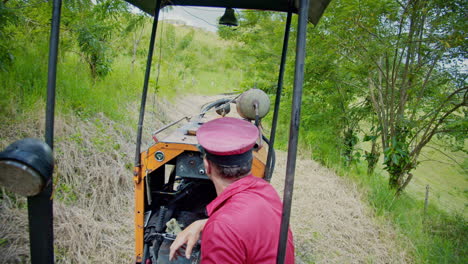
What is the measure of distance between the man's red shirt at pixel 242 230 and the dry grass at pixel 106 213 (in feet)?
6.84

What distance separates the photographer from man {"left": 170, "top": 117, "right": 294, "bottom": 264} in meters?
1.28

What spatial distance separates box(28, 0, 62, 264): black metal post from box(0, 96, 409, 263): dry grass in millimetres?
1748

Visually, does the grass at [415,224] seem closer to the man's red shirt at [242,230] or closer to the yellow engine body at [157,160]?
the yellow engine body at [157,160]

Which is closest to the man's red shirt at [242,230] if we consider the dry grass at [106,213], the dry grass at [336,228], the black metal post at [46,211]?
the black metal post at [46,211]

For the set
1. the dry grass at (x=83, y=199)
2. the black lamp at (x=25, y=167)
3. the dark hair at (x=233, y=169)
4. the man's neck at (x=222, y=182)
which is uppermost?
the black lamp at (x=25, y=167)

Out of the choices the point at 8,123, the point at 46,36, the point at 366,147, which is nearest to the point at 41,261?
the point at 8,123

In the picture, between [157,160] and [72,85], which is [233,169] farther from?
[72,85]

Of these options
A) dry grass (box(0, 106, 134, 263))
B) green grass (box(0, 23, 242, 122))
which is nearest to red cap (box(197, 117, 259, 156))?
green grass (box(0, 23, 242, 122))

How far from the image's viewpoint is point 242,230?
1295 mm

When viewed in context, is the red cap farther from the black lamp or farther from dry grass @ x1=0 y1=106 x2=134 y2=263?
dry grass @ x1=0 y1=106 x2=134 y2=263

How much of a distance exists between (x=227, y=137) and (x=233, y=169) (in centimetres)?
17

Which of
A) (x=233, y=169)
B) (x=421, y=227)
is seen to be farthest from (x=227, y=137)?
(x=421, y=227)

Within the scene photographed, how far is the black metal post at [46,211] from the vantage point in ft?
3.68

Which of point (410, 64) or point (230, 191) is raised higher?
point (410, 64)
